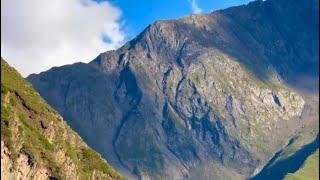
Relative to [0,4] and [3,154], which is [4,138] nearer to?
[3,154]

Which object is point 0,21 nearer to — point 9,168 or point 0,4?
point 0,4

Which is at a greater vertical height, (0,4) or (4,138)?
(4,138)

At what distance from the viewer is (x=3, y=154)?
642 feet

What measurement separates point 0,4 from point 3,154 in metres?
94.3

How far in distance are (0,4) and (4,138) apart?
97.3m

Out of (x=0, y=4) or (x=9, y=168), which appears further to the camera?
(x=9, y=168)

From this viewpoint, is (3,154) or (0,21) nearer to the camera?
(0,21)

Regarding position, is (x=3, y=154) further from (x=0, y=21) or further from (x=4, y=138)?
(x=0, y=21)

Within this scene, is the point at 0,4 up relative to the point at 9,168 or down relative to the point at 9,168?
down

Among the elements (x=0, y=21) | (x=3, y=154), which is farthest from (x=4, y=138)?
(x=0, y=21)

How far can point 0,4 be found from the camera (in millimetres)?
107438

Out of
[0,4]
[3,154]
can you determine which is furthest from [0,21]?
[3,154]

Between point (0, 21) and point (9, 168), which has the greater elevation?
point (9, 168)

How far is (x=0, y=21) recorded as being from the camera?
108438 mm
